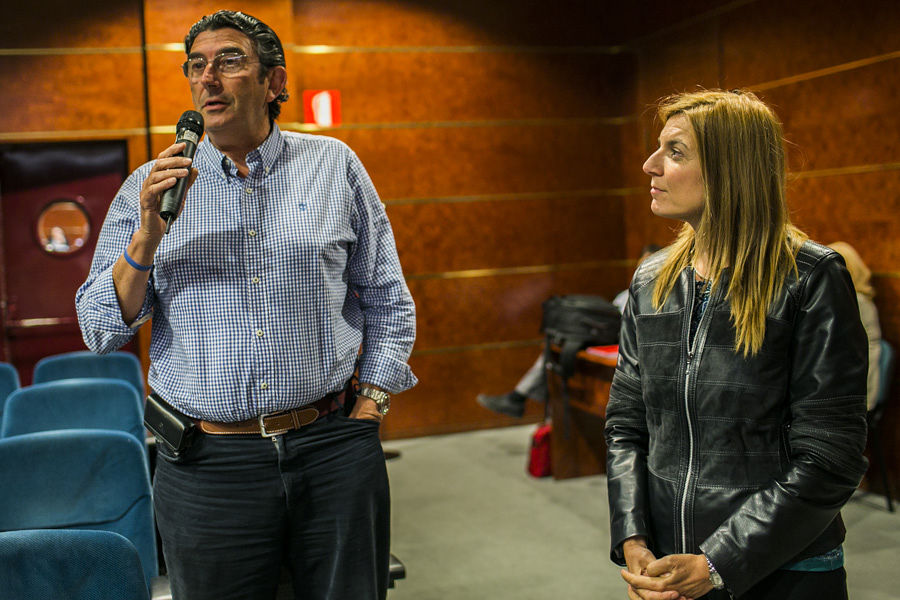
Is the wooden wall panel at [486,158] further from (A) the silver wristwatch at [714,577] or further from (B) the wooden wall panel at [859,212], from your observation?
(A) the silver wristwatch at [714,577]

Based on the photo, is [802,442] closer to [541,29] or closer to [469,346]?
[469,346]

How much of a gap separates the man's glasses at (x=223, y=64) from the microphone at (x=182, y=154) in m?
0.08

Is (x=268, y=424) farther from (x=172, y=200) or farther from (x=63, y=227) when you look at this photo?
(x=63, y=227)

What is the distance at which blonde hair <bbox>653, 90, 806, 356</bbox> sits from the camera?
1383 mm

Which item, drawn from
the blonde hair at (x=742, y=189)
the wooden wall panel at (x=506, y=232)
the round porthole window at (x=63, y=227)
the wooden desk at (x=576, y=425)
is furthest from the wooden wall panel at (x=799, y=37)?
the round porthole window at (x=63, y=227)

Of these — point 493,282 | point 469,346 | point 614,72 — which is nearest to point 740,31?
point 614,72

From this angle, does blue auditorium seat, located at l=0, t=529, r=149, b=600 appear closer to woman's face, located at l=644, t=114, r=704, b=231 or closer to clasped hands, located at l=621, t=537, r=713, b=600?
clasped hands, located at l=621, t=537, r=713, b=600

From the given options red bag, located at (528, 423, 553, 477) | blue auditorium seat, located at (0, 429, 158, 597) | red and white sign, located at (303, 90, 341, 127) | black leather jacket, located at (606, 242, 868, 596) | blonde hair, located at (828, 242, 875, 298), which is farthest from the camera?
red and white sign, located at (303, 90, 341, 127)

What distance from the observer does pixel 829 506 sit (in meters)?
1.33

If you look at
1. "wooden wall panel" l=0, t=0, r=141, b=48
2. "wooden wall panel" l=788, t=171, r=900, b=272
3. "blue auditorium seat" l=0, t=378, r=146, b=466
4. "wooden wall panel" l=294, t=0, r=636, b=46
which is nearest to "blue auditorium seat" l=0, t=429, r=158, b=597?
"blue auditorium seat" l=0, t=378, r=146, b=466

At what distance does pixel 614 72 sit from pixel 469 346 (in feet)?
7.96

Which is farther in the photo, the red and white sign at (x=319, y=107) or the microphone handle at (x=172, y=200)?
the red and white sign at (x=319, y=107)

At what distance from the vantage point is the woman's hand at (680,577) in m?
1.33

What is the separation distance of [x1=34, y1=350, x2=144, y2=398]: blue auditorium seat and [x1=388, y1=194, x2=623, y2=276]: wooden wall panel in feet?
7.43
